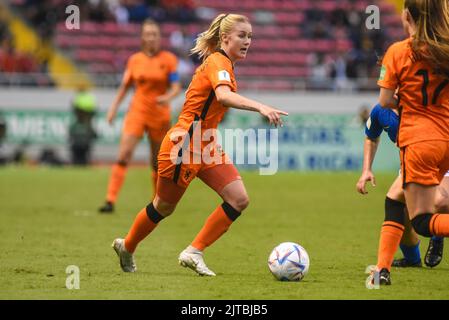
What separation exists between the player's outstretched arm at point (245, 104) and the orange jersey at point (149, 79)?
6.37 m

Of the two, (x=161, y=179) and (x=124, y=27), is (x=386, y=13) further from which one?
(x=161, y=179)

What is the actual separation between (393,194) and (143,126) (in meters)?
6.61

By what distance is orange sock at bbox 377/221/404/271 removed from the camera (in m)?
6.83

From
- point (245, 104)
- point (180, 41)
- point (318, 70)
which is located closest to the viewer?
point (245, 104)

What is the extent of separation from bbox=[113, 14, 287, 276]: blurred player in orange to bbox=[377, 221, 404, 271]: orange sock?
121 centimetres

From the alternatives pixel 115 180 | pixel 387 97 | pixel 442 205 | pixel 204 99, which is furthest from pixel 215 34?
pixel 115 180

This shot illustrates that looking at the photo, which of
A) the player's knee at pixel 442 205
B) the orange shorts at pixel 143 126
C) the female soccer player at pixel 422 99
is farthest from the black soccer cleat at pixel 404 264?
the orange shorts at pixel 143 126

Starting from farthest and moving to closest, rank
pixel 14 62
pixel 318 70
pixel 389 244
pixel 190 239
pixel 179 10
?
pixel 179 10, pixel 318 70, pixel 14 62, pixel 190 239, pixel 389 244

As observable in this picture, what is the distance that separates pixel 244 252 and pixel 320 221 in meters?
3.13

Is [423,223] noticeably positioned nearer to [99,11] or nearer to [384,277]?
[384,277]

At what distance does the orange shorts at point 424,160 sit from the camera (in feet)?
20.6

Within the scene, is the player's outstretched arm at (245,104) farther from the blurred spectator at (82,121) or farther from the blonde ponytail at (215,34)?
the blurred spectator at (82,121)

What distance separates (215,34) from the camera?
750 cm
